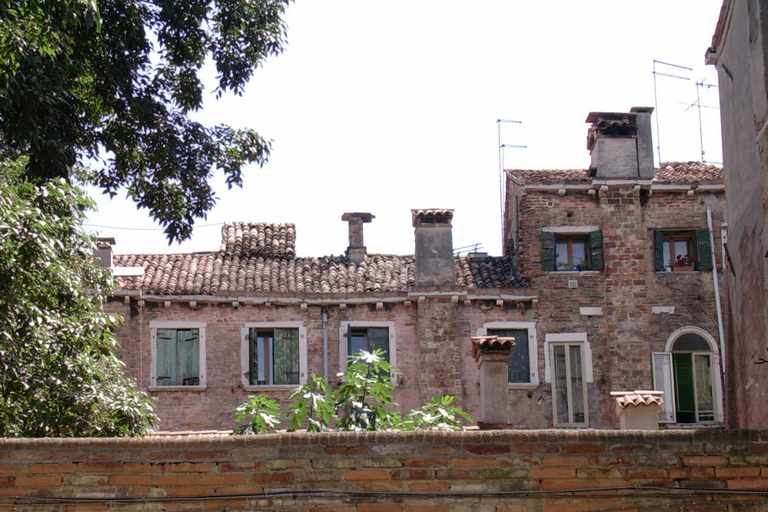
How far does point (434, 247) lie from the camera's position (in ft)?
84.0

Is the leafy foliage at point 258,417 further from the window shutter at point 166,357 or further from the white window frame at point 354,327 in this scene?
the window shutter at point 166,357

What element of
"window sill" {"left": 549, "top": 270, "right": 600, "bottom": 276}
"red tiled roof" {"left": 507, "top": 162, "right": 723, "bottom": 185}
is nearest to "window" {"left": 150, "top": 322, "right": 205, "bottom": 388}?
"window sill" {"left": 549, "top": 270, "right": 600, "bottom": 276}

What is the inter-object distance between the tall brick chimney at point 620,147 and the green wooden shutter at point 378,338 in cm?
624

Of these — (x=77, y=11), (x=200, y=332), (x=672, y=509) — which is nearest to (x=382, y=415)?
(x=672, y=509)

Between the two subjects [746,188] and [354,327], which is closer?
[746,188]

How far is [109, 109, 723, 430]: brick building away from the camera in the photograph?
80.9 feet

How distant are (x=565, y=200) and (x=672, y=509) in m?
18.1

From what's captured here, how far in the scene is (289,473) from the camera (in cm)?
852

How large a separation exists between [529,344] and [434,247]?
121 inches

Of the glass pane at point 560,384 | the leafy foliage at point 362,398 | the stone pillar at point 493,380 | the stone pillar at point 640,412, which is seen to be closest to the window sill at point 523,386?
the glass pane at point 560,384

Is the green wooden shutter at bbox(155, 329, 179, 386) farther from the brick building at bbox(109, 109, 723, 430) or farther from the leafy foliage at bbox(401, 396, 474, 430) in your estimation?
the leafy foliage at bbox(401, 396, 474, 430)

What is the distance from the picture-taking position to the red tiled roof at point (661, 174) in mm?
25938

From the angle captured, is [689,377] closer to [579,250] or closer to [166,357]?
[579,250]

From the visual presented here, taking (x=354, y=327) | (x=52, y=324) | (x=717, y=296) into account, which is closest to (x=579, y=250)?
(x=717, y=296)
